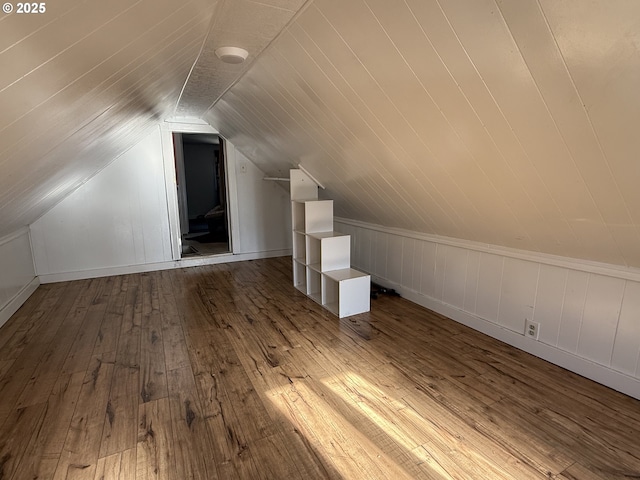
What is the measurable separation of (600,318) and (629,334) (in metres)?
0.14

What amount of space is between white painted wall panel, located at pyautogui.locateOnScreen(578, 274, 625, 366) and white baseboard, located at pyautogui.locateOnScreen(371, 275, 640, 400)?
65 mm

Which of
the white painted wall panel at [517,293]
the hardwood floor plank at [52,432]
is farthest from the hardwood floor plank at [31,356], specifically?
the white painted wall panel at [517,293]

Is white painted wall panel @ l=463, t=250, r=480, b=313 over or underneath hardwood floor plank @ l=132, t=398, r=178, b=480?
over

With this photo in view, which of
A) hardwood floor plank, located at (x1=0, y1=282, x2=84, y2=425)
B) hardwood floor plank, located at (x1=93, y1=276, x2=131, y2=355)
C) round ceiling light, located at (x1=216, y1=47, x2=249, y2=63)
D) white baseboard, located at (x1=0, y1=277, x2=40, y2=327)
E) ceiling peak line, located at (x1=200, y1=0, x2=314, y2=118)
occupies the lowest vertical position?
hardwood floor plank, located at (x1=0, y1=282, x2=84, y2=425)

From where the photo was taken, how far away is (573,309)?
204 centimetres

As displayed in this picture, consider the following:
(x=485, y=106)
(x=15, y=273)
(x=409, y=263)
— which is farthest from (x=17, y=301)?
(x=485, y=106)

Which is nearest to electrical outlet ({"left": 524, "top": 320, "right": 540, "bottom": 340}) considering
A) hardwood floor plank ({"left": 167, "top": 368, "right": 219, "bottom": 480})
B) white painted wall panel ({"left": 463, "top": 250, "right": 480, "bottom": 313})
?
white painted wall panel ({"left": 463, "top": 250, "right": 480, "bottom": 313})

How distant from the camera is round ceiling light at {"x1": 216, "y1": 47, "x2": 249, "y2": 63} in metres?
1.98

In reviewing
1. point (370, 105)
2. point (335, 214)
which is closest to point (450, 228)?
point (370, 105)

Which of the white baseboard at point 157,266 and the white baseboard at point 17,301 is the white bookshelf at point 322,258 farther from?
the white baseboard at point 17,301

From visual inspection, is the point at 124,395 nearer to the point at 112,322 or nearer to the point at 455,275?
the point at 112,322

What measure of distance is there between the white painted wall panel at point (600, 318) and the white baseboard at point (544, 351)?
65 millimetres

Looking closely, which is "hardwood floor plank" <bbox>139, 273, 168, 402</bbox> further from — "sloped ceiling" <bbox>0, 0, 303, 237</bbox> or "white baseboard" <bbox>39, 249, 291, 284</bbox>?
"sloped ceiling" <bbox>0, 0, 303, 237</bbox>

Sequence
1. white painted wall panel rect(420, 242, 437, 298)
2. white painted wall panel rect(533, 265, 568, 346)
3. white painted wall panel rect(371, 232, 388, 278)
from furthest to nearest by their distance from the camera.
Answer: white painted wall panel rect(371, 232, 388, 278) < white painted wall panel rect(420, 242, 437, 298) < white painted wall panel rect(533, 265, 568, 346)
